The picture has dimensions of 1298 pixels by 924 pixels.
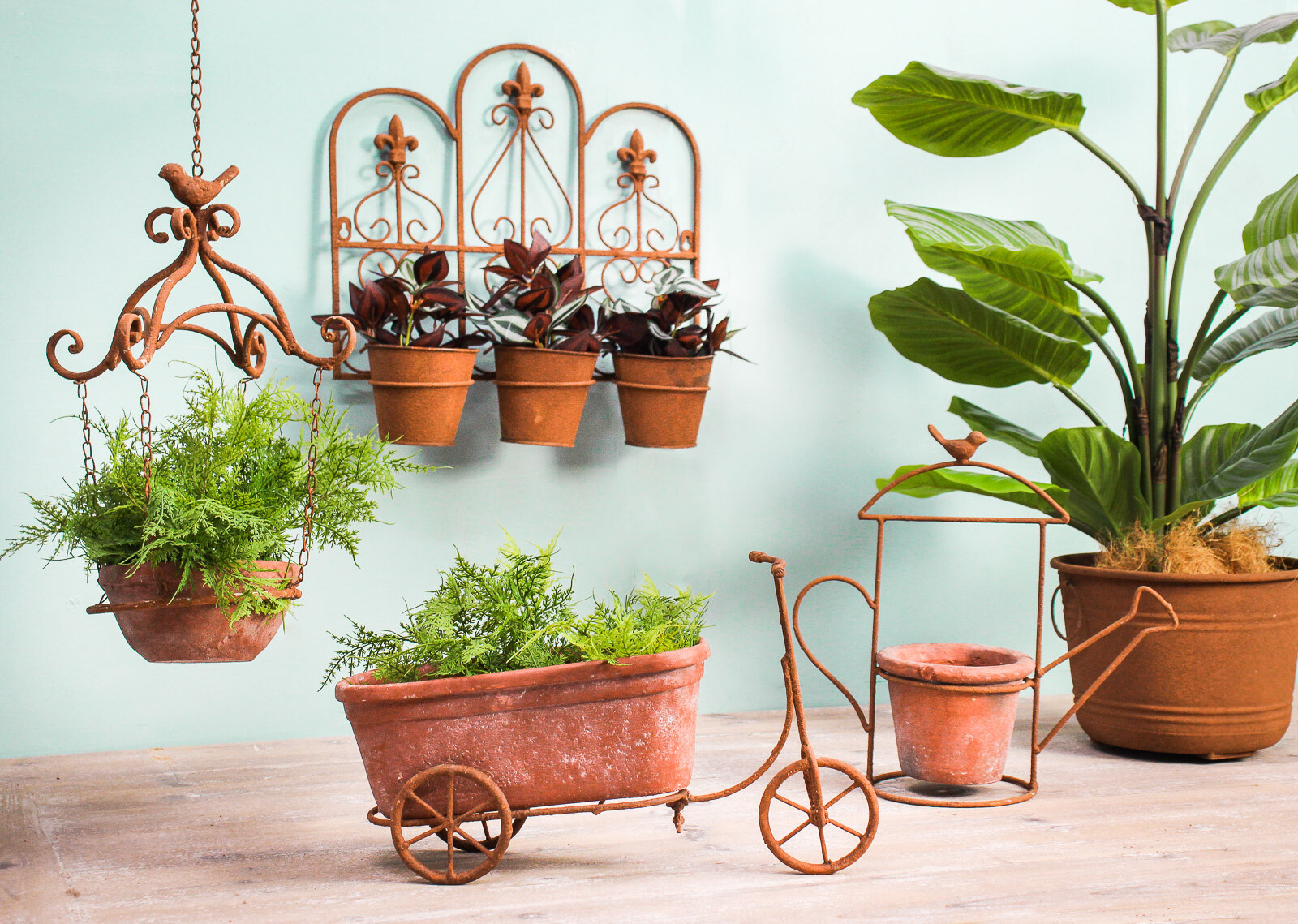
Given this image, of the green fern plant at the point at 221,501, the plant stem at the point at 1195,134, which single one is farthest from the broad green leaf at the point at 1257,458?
the green fern plant at the point at 221,501

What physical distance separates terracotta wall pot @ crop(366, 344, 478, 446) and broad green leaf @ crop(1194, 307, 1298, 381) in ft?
4.89

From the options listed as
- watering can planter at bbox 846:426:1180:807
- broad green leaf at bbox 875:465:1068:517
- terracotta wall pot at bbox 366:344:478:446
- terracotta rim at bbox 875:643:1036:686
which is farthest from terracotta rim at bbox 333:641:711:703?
broad green leaf at bbox 875:465:1068:517

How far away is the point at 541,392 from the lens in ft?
6.82

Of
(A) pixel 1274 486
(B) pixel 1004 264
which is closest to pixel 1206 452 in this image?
(A) pixel 1274 486

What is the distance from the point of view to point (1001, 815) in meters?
1.73

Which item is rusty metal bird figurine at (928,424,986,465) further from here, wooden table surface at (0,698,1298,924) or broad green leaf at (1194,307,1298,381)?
broad green leaf at (1194,307,1298,381)

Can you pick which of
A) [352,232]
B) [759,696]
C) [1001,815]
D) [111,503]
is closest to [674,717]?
[1001,815]

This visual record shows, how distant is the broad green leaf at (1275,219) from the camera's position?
2041mm

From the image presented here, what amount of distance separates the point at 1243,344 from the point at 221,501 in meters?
1.94

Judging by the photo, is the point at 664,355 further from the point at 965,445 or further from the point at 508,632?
the point at 508,632

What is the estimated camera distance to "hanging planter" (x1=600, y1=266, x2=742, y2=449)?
2.15 m

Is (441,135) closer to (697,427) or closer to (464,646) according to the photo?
(697,427)

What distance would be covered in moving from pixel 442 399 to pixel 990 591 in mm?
1440

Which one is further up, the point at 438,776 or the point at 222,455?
the point at 222,455
